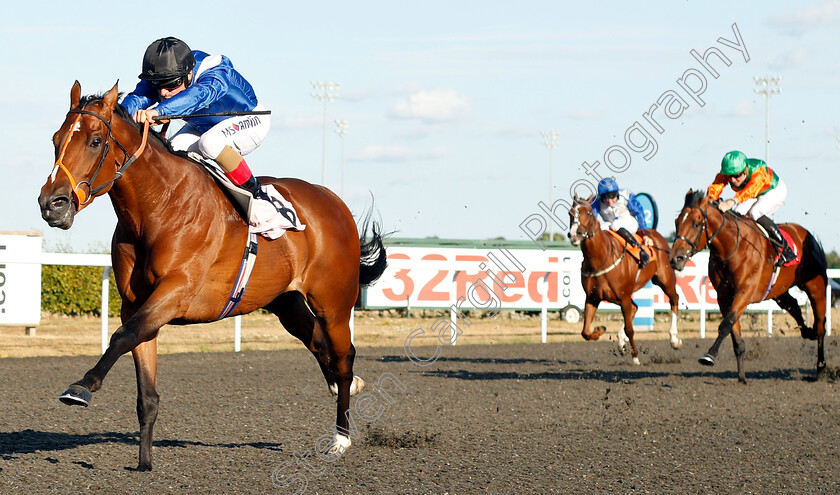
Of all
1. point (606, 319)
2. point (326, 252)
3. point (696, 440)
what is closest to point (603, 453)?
point (696, 440)

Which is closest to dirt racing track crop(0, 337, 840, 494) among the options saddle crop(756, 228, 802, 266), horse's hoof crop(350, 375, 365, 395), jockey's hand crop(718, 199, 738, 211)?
horse's hoof crop(350, 375, 365, 395)

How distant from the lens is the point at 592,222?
10281 millimetres

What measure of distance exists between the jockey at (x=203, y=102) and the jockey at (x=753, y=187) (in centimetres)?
537

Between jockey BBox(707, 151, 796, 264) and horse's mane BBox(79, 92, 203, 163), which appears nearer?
horse's mane BBox(79, 92, 203, 163)

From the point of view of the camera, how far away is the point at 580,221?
1016cm

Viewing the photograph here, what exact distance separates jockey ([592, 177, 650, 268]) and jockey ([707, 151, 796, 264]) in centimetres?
187

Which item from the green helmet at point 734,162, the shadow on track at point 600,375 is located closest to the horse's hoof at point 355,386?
the shadow on track at point 600,375

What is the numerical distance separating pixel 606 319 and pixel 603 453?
14256 millimetres

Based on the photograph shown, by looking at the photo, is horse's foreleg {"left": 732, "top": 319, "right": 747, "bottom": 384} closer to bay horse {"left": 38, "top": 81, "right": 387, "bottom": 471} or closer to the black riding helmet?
bay horse {"left": 38, "top": 81, "right": 387, "bottom": 471}

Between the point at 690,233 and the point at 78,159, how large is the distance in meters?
6.20

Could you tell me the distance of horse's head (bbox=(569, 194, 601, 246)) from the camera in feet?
33.2

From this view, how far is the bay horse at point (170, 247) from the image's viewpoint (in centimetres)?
382

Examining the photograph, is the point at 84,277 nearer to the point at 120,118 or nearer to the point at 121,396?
the point at 121,396

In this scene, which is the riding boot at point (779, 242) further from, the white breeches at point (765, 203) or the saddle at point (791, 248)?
the white breeches at point (765, 203)
